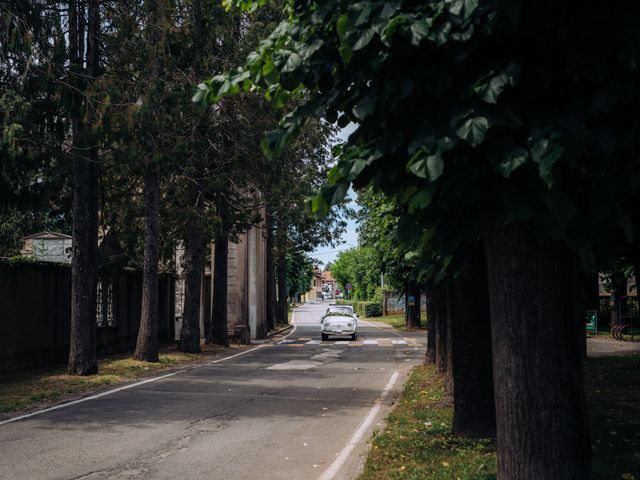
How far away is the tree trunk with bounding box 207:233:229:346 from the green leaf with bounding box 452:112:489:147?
922 inches

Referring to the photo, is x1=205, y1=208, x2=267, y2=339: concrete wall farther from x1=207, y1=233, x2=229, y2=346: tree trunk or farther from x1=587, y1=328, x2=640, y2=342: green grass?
x1=587, y1=328, x2=640, y2=342: green grass

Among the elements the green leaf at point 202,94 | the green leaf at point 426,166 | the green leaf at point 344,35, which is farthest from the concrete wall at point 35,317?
the green leaf at point 426,166

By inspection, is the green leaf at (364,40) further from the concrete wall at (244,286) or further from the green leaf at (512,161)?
the concrete wall at (244,286)

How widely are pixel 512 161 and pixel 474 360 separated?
530 cm

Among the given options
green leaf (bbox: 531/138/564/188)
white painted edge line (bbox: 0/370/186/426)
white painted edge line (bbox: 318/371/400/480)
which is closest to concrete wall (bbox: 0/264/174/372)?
white painted edge line (bbox: 0/370/186/426)

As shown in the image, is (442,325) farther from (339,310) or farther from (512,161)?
(339,310)

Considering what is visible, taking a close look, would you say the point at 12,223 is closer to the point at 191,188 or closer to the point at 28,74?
the point at 191,188

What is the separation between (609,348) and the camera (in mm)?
26219

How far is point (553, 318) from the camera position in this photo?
469 cm

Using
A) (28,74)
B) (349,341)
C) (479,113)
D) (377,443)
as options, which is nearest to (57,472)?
(377,443)

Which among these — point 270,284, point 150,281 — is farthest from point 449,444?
point 270,284

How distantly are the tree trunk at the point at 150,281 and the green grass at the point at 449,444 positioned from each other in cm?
851

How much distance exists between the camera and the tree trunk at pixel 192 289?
2381 cm

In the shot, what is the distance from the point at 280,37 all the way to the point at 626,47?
7.27 feet
